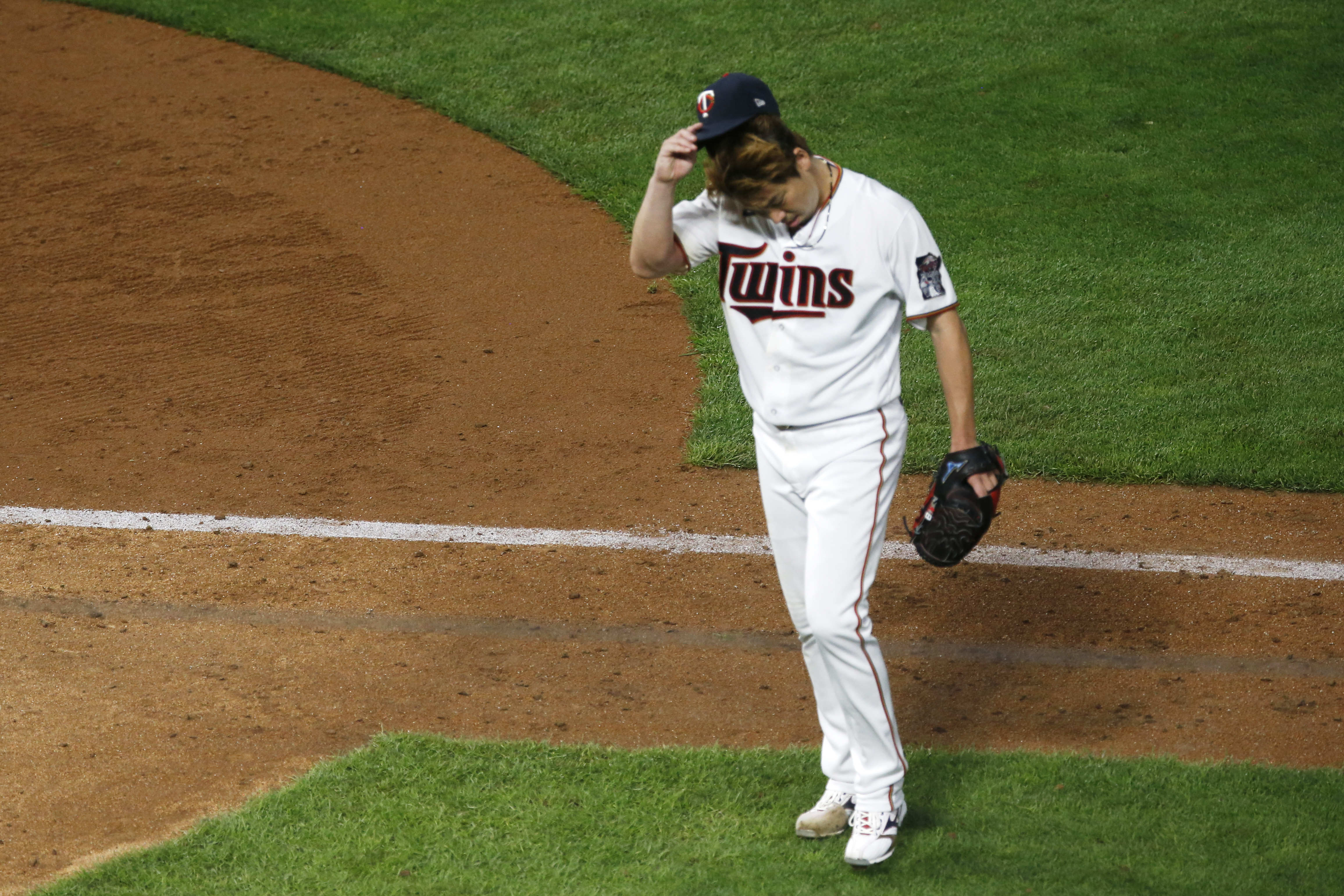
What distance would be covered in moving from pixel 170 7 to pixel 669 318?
257 inches

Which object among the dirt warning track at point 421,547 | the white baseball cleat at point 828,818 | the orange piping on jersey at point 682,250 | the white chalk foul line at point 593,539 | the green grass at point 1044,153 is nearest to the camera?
the orange piping on jersey at point 682,250

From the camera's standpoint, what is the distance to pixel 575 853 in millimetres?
3941

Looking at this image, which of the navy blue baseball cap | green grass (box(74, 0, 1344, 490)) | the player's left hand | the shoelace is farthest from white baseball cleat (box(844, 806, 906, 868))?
green grass (box(74, 0, 1344, 490))

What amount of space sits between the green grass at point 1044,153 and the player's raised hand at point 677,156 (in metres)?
3.05

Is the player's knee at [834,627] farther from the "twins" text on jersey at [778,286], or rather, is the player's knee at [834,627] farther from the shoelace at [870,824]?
the "twins" text on jersey at [778,286]

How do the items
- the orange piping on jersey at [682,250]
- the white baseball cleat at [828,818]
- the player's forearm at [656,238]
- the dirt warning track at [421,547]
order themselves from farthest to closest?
1. the dirt warning track at [421,547]
2. the white baseball cleat at [828,818]
3. the orange piping on jersey at [682,250]
4. the player's forearm at [656,238]

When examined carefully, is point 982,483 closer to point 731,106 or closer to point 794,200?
point 794,200

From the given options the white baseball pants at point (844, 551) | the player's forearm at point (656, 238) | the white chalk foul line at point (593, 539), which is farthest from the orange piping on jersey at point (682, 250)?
the white chalk foul line at point (593, 539)

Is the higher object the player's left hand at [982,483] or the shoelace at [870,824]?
the player's left hand at [982,483]

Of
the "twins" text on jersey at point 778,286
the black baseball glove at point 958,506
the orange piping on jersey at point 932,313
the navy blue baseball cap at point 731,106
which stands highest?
the navy blue baseball cap at point 731,106

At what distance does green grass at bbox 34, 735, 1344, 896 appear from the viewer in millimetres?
3781

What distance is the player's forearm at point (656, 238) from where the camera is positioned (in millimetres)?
3725

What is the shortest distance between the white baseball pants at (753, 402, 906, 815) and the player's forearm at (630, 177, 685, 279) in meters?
0.49

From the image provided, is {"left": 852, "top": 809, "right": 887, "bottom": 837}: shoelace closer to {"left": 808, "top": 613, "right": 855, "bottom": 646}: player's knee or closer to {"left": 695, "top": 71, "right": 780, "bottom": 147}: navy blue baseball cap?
{"left": 808, "top": 613, "right": 855, "bottom": 646}: player's knee
